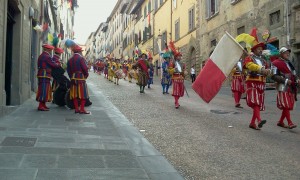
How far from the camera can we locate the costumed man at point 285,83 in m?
7.66

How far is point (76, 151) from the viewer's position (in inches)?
204

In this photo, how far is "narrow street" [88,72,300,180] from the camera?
189 inches

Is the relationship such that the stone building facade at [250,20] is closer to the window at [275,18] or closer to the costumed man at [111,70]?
the window at [275,18]

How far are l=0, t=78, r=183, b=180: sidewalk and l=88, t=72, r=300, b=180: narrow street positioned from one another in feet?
1.16

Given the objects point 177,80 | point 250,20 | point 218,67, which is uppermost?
point 250,20

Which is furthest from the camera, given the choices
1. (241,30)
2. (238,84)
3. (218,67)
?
(241,30)

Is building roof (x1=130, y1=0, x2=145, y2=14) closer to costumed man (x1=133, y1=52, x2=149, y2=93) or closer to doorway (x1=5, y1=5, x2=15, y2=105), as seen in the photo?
costumed man (x1=133, y1=52, x2=149, y2=93)

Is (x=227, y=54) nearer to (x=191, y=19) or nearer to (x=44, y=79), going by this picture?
(x=44, y=79)

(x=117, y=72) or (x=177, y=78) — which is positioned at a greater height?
(x=117, y=72)

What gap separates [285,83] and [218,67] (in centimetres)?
169

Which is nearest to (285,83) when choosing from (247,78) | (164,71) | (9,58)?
(247,78)

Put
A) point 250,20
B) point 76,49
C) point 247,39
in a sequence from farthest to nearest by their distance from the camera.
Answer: point 250,20 < point 76,49 < point 247,39

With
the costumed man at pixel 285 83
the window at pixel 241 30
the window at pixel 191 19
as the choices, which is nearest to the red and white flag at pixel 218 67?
the costumed man at pixel 285 83

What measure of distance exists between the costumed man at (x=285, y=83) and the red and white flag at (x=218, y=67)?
1.33m
